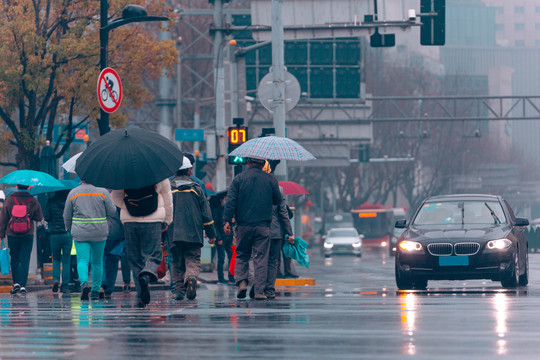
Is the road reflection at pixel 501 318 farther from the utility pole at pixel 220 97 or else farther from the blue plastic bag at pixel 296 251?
the utility pole at pixel 220 97

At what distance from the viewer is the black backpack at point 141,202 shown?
488 inches

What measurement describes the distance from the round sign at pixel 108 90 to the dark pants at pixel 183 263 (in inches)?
241

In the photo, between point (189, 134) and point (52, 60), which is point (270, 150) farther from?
point (189, 134)

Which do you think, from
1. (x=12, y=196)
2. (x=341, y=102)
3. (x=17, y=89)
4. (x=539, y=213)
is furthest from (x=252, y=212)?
(x=539, y=213)

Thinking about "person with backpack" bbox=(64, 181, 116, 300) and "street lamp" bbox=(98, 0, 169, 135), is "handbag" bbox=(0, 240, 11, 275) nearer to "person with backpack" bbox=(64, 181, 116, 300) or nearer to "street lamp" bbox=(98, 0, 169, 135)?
"street lamp" bbox=(98, 0, 169, 135)

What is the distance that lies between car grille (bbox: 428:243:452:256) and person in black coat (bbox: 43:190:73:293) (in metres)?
5.05

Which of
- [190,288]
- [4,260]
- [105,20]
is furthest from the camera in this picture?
[105,20]

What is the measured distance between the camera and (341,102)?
47656mm

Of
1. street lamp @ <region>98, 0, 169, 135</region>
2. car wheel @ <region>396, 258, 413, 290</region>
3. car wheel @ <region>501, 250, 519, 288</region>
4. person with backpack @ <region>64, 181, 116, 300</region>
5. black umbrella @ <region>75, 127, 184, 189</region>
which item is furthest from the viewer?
street lamp @ <region>98, 0, 169, 135</region>

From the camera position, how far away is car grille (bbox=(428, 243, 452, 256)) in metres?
15.7

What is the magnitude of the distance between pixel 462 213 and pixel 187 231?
5262 millimetres

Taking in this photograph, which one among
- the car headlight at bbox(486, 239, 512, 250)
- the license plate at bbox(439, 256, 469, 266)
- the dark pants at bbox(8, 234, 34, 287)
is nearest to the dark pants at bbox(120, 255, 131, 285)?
the dark pants at bbox(8, 234, 34, 287)

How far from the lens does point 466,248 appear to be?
15617mm

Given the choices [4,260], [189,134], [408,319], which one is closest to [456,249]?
[408,319]
